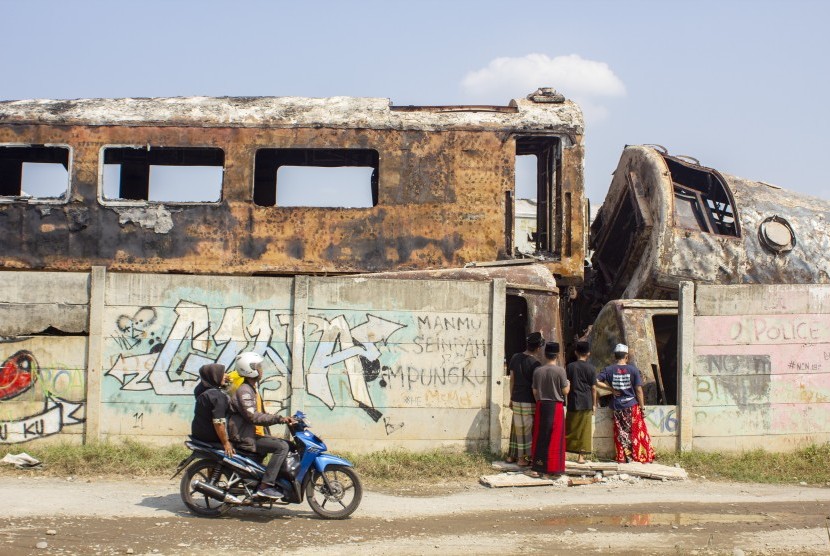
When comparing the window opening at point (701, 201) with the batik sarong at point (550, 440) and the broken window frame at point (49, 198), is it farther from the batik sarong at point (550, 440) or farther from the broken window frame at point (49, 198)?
the broken window frame at point (49, 198)

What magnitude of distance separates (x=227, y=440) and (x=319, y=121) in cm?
575

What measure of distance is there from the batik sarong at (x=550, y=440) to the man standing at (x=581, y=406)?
42cm

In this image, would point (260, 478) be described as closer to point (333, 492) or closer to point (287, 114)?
point (333, 492)

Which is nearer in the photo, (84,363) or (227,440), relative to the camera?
(227,440)

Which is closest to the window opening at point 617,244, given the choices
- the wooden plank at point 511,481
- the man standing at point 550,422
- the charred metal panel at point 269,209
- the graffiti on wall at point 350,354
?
the charred metal panel at point 269,209

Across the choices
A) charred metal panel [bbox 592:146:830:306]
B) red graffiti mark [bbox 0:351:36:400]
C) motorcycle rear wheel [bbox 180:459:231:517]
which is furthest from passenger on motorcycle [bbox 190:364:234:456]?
charred metal panel [bbox 592:146:830:306]

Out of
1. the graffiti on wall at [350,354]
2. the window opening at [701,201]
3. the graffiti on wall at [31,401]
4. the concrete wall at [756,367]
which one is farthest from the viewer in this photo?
the window opening at [701,201]

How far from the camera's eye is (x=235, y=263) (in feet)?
39.3

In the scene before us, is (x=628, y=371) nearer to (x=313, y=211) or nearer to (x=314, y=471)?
(x=314, y=471)

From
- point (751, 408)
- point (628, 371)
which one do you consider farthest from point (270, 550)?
point (751, 408)

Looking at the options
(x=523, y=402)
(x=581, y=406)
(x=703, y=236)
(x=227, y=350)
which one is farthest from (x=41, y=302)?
A: (x=703, y=236)

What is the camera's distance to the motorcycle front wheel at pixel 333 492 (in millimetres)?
7285

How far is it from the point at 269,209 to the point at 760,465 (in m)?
6.43

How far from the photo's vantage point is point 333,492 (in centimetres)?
732
